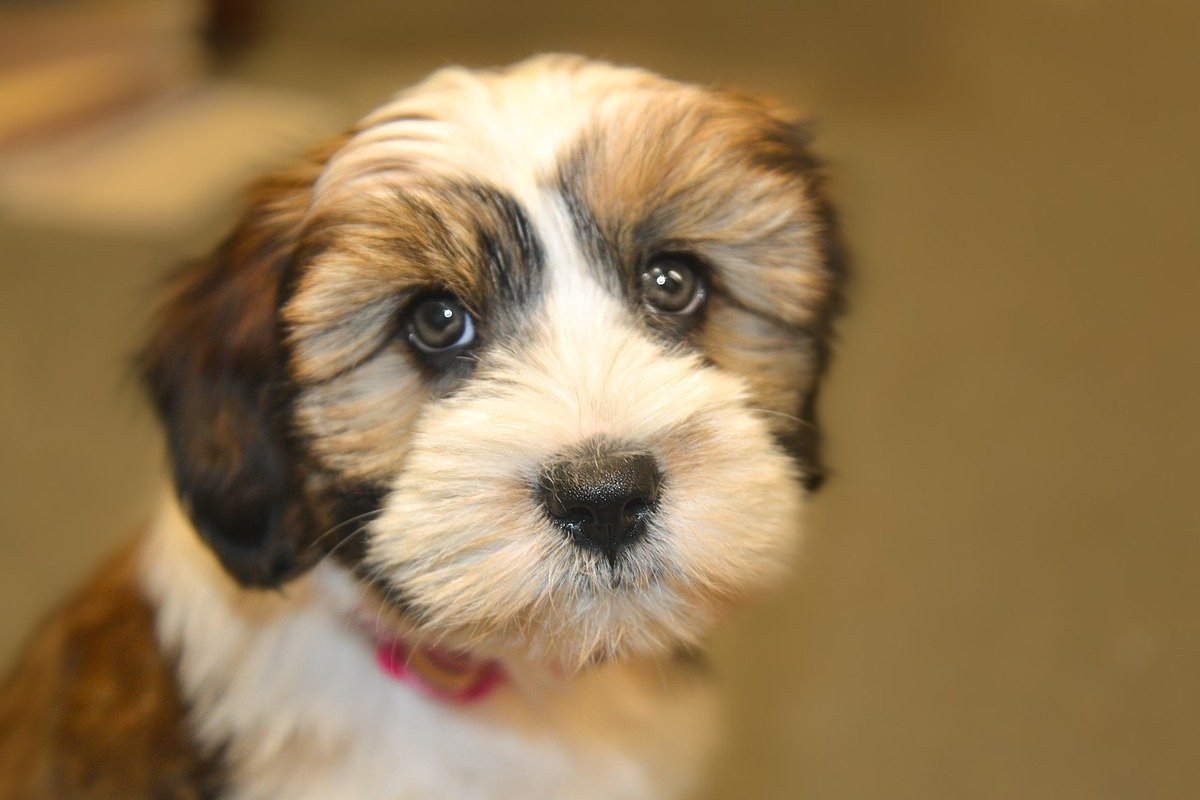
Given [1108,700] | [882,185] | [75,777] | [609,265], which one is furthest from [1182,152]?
[75,777]

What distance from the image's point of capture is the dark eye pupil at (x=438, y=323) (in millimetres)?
1753

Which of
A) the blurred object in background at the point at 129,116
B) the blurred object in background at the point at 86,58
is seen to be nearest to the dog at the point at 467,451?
the blurred object in background at the point at 129,116

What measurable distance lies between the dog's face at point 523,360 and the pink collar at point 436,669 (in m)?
0.18

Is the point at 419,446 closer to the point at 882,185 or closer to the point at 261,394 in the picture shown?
the point at 261,394

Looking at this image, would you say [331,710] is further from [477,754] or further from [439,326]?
[439,326]

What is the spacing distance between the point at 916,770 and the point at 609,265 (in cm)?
159

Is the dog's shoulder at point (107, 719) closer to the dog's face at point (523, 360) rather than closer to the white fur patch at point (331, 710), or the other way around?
the white fur patch at point (331, 710)

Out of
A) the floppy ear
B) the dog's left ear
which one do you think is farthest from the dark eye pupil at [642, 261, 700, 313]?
the floppy ear

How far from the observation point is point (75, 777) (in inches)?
77.1

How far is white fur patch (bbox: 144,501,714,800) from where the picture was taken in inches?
75.1

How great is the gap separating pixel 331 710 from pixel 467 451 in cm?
53

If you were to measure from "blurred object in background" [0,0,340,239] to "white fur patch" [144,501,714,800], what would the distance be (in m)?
2.22

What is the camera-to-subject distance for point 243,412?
181cm

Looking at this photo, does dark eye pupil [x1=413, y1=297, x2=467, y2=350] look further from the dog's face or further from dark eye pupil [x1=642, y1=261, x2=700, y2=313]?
dark eye pupil [x1=642, y1=261, x2=700, y2=313]
